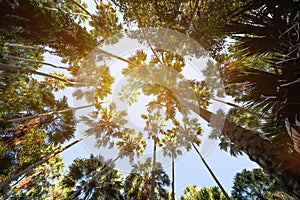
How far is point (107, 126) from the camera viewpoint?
1240 cm

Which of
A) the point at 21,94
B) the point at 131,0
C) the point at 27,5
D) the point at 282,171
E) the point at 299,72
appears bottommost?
the point at 282,171

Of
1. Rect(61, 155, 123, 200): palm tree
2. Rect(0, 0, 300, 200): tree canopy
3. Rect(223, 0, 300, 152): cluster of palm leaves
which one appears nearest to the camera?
Rect(223, 0, 300, 152): cluster of palm leaves

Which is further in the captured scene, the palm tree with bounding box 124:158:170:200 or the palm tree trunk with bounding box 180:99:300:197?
the palm tree with bounding box 124:158:170:200

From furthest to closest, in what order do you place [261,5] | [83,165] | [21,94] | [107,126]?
[83,165] → [107,126] → [21,94] → [261,5]

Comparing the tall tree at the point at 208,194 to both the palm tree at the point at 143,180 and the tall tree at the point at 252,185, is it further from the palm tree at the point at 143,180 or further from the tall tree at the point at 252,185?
the palm tree at the point at 143,180

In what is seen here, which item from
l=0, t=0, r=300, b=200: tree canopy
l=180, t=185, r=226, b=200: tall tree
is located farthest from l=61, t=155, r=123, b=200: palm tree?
l=180, t=185, r=226, b=200: tall tree

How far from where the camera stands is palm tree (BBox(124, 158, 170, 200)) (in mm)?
13570

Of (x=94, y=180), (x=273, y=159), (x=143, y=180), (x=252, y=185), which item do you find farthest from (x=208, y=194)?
(x=273, y=159)

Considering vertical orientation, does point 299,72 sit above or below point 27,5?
below

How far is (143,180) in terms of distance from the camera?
13.8 m

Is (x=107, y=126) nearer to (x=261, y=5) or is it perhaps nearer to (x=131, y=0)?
(x=131, y=0)

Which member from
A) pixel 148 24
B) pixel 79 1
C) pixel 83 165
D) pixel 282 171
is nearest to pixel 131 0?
pixel 148 24

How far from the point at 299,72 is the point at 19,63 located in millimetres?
A: 10237

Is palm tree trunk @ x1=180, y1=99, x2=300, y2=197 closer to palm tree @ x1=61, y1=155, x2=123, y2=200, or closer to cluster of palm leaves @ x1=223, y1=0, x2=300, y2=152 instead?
cluster of palm leaves @ x1=223, y1=0, x2=300, y2=152
